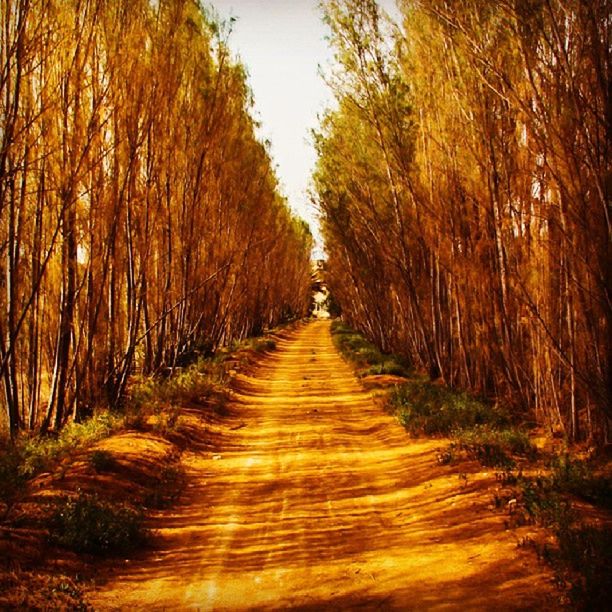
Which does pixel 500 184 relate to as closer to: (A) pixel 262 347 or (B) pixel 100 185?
(B) pixel 100 185

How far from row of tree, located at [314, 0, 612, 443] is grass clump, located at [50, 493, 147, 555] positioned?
16.2ft

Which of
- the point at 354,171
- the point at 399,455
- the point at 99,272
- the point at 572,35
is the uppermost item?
the point at 354,171

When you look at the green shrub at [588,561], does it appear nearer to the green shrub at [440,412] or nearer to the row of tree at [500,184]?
the row of tree at [500,184]

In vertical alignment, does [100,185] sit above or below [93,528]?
above

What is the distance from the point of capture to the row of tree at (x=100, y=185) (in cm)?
809

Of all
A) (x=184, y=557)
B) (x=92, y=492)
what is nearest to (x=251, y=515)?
(x=184, y=557)

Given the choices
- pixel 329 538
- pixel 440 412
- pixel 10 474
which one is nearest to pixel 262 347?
pixel 440 412

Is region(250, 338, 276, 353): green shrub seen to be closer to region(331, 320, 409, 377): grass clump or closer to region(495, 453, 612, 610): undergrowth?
region(331, 320, 409, 377): grass clump

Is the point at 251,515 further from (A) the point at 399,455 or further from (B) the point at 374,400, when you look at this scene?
(B) the point at 374,400

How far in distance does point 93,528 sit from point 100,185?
20.3ft

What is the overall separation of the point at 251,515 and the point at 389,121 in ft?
34.0

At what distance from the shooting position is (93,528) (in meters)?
5.09

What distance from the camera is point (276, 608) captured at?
405 centimetres

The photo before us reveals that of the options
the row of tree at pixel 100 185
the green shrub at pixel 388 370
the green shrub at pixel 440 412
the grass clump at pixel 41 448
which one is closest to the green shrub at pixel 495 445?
the green shrub at pixel 440 412
